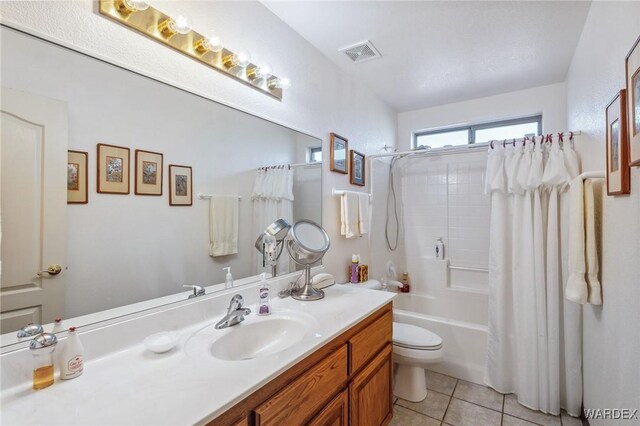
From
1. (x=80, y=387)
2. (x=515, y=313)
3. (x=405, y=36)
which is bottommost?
(x=515, y=313)

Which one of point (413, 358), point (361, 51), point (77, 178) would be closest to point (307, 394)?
point (77, 178)

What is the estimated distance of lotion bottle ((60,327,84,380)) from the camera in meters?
0.83

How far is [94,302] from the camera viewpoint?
3.25 feet

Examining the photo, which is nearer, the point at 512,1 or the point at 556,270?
the point at 512,1

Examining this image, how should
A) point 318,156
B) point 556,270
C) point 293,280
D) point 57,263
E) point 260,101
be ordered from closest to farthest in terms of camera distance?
1. point 57,263
2. point 260,101
3. point 293,280
4. point 556,270
5. point 318,156

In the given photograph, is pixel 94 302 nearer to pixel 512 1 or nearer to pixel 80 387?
pixel 80 387

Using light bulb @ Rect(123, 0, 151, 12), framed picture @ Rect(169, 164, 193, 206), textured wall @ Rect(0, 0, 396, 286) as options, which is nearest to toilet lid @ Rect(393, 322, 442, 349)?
textured wall @ Rect(0, 0, 396, 286)

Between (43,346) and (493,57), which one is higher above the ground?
(493,57)

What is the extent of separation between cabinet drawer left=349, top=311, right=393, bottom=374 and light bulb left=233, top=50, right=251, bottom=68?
1.42m

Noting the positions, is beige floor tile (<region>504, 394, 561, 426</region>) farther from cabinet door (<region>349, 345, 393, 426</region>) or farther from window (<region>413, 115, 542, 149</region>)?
window (<region>413, 115, 542, 149</region>)

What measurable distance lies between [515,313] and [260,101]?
2.26 m

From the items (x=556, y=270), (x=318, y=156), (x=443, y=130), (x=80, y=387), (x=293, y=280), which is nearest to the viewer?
(x=80, y=387)

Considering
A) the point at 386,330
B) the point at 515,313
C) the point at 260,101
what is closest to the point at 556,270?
the point at 515,313

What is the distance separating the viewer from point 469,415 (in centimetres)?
188
